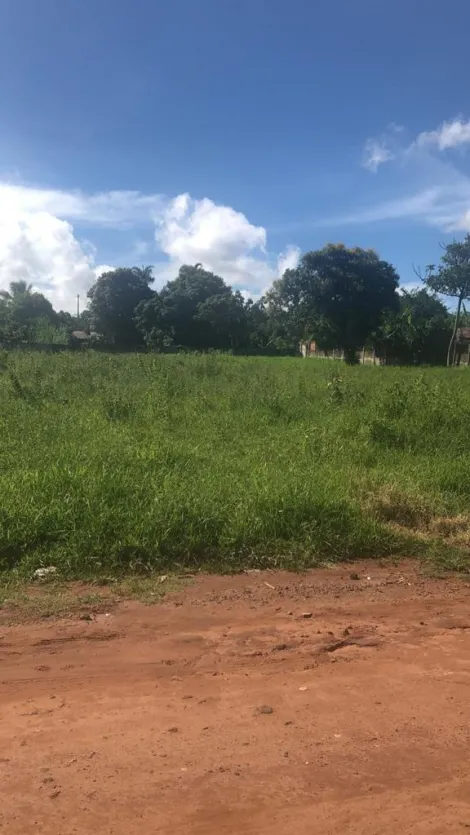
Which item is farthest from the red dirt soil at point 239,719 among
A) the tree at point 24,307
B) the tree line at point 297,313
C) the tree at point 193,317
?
the tree at point 24,307

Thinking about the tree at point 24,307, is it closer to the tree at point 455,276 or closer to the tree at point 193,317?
the tree at point 193,317

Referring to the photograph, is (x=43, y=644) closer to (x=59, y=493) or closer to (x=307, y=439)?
(x=59, y=493)

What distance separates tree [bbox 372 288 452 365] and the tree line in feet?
0.24

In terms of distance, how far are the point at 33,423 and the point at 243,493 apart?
423cm

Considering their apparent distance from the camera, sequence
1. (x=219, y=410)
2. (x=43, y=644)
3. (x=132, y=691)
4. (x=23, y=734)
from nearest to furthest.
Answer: (x=23, y=734)
(x=132, y=691)
(x=43, y=644)
(x=219, y=410)

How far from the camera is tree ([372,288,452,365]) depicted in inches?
1539

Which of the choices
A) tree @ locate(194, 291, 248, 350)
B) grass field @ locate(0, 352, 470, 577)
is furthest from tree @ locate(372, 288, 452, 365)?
grass field @ locate(0, 352, 470, 577)

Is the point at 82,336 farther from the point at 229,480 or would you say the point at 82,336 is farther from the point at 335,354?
the point at 229,480

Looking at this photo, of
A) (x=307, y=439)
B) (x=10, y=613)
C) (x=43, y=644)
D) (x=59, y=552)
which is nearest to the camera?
(x=43, y=644)

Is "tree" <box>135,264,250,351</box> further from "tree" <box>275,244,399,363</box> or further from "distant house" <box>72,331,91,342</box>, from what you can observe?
"tree" <box>275,244,399,363</box>

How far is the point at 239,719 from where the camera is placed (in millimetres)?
2736

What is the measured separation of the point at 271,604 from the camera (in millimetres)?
4180

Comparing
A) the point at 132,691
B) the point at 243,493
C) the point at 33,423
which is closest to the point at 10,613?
the point at 132,691

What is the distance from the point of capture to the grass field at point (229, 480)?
496 centimetres
